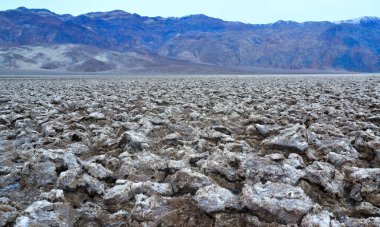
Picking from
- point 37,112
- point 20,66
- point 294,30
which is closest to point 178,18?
point 294,30

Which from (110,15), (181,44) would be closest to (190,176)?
(181,44)

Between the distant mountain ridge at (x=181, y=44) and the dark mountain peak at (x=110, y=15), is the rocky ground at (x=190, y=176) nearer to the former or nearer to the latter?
the distant mountain ridge at (x=181, y=44)

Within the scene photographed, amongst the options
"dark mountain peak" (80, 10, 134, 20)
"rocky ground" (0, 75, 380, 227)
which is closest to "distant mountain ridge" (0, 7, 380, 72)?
"dark mountain peak" (80, 10, 134, 20)

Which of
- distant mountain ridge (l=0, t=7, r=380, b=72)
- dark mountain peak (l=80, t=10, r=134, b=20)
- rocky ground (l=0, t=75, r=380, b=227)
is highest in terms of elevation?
dark mountain peak (l=80, t=10, r=134, b=20)

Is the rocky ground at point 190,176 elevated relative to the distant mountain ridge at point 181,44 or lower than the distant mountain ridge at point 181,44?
lower

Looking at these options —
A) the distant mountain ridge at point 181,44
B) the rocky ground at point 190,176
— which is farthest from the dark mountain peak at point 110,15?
the rocky ground at point 190,176

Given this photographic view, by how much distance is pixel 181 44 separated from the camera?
5906 inches

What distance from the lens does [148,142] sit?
3.86m

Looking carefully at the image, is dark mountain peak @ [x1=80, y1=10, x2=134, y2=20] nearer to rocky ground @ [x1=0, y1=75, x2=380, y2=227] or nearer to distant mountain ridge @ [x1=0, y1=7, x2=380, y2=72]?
distant mountain ridge @ [x1=0, y1=7, x2=380, y2=72]

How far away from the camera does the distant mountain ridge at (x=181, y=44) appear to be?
335ft

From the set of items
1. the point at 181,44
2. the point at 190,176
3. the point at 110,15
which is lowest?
the point at 190,176

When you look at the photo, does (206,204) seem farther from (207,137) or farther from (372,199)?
(207,137)

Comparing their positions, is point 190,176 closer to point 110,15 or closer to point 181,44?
point 181,44

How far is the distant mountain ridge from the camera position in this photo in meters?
102
